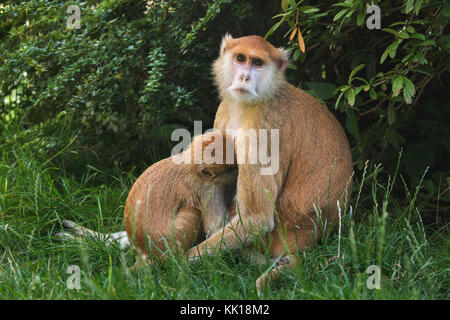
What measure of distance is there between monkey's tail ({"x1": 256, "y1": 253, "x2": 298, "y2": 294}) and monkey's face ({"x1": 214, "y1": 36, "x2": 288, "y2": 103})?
3.54 ft

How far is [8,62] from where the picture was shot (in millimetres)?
4652

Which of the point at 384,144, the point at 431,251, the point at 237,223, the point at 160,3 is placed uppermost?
the point at 160,3

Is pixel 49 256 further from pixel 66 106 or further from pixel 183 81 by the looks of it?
pixel 183 81

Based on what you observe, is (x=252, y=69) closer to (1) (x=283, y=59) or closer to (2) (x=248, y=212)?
(1) (x=283, y=59)

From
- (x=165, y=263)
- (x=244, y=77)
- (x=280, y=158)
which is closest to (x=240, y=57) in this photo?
(x=244, y=77)

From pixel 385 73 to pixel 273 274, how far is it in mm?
1755

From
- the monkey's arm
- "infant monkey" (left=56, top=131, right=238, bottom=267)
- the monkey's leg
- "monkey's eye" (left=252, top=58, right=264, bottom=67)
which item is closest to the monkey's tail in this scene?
the monkey's leg

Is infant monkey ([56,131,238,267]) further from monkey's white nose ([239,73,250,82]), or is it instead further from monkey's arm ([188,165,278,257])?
monkey's white nose ([239,73,250,82])

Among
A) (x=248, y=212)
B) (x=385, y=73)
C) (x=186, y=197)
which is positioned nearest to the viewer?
(x=248, y=212)

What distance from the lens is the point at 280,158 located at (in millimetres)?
3693

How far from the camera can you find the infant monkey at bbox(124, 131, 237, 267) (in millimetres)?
3682

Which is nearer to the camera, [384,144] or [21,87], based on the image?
[384,144]

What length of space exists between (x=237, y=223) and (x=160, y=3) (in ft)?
7.02
